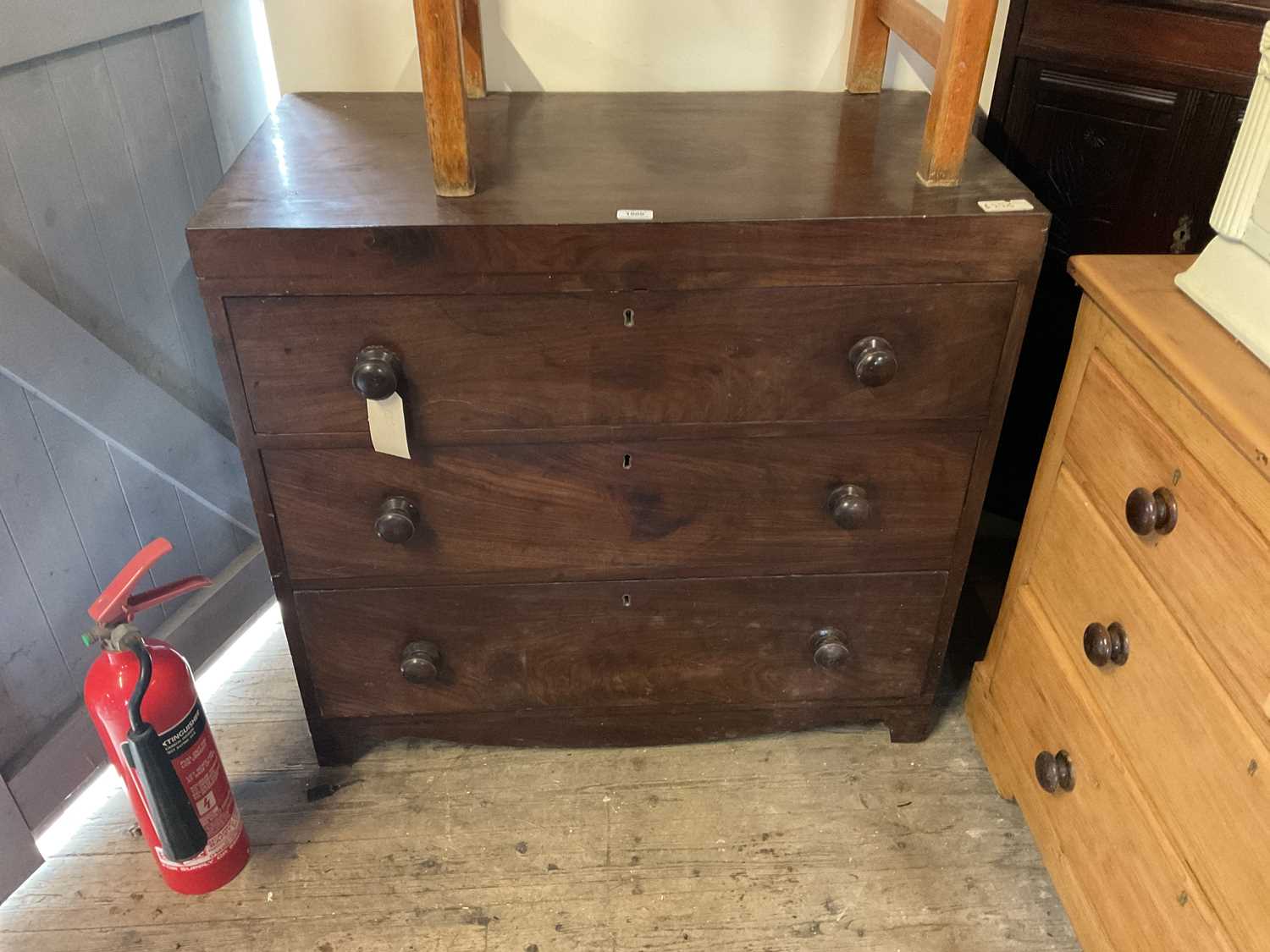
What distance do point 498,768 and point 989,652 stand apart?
0.74 meters

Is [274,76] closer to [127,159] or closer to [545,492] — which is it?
[127,159]

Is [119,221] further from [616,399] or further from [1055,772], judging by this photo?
[1055,772]

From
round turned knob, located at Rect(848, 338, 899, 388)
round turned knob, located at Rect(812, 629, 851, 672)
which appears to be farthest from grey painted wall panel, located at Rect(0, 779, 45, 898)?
round turned knob, located at Rect(848, 338, 899, 388)

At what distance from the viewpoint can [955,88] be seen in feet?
3.24

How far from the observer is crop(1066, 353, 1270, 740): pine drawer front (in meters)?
0.83

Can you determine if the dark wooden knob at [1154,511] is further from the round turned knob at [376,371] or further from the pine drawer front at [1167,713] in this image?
the round turned knob at [376,371]

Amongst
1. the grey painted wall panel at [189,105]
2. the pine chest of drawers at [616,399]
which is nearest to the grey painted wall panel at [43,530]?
the pine chest of drawers at [616,399]

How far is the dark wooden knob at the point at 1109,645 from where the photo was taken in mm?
1029

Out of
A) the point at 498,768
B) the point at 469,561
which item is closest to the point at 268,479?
the point at 469,561

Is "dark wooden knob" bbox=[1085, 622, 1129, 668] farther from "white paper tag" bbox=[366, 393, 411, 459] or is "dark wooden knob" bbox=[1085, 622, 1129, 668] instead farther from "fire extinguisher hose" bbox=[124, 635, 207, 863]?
"fire extinguisher hose" bbox=[124, 635, 207, 863]

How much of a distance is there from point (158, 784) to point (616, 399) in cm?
71

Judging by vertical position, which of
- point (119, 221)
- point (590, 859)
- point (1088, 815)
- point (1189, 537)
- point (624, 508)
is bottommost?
point (590, 859)

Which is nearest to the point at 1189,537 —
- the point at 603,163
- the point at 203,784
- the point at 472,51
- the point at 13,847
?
the point at 603,163

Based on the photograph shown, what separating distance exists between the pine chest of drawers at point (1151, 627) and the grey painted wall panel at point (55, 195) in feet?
3.96
